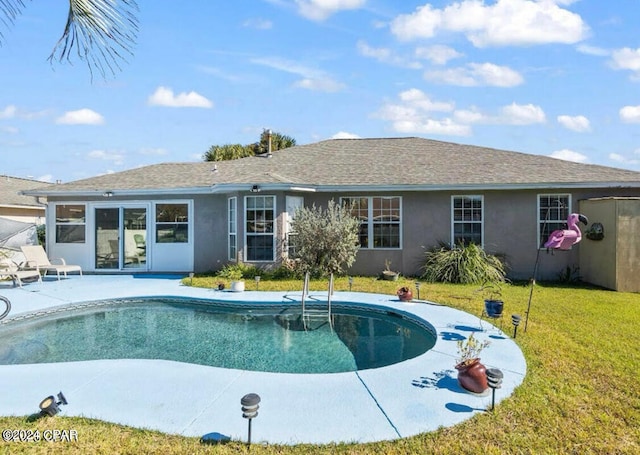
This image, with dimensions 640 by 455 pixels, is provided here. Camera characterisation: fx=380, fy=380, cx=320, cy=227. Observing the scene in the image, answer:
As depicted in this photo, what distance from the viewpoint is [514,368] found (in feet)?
17.6

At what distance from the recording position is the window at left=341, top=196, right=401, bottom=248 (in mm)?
13750

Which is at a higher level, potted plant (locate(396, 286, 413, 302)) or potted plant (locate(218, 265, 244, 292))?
potted plant (locate(218, 265, 244, 292))

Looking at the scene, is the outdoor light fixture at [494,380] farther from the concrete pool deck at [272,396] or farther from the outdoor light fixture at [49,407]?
the outdoor light fixture at [49,407]

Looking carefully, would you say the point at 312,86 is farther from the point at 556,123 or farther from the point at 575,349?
the point at 575,349

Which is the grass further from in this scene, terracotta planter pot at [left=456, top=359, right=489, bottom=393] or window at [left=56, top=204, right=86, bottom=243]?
window at [left=56, top=204, right=86, bottom=243]

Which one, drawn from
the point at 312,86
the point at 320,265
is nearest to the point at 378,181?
the point at 320,265

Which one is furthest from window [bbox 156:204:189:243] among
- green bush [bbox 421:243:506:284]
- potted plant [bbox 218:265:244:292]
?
green bush [bbox 421:243:506:284]

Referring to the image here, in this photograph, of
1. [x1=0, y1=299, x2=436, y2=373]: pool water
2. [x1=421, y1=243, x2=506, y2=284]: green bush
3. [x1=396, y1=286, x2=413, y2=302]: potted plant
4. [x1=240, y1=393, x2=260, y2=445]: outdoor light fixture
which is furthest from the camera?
[x1=421, y1=243, x2=506, y2=284]: green bush

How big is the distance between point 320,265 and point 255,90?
32.3 feet

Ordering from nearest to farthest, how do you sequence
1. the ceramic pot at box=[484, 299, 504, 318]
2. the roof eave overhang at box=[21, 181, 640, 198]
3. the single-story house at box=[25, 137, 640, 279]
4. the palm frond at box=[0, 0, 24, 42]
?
the palm frond at box=[0, 0, 24, 42], the ceramic pot at box=[484, 299, 504, 318], the roof eave overhang at box=[21, 181, 640, 198], the single-story house at box=[25, 137, 640, 279]

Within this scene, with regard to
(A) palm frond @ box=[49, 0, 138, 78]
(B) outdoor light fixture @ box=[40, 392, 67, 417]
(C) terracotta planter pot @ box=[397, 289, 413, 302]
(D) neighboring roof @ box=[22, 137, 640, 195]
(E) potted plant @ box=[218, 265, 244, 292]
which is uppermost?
(D) neighboring roof @ box=[22, 137, 640, 195]

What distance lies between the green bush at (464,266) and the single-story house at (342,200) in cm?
63

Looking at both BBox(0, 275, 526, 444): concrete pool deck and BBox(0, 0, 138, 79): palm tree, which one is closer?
BBox(0, 0, 138, 79): palm tree

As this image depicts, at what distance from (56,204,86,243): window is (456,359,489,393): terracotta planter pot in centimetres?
1495
